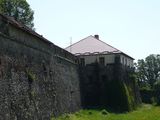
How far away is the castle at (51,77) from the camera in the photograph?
59.3ft

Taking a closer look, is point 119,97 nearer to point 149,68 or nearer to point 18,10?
point 18,10

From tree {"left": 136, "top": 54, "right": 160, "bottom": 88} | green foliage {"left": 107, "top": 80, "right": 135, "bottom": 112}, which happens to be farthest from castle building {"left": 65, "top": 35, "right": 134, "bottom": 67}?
tree {"left": 136, "top": 54, "right": 160, "bottom": 88}

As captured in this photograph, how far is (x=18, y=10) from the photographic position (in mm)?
43219

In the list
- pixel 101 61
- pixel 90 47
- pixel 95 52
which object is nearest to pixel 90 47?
pixel 90 47

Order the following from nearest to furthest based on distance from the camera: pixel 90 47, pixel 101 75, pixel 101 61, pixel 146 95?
pixel 101 75, pixel 101 61, pixel 90 47, pixel 146 95

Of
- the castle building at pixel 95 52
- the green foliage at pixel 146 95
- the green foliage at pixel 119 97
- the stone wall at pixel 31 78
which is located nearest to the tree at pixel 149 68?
the green foliage at pixel 146 95

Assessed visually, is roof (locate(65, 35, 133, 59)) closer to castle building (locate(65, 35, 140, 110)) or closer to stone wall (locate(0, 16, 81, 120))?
castle building (locate(65, 35, 140, 110))

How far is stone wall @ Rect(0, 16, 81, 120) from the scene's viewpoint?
17.7 m

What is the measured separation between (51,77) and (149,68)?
2228 inches

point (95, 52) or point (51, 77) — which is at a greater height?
point (95, 52)

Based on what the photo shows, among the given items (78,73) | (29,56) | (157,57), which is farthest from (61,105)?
(157,57)

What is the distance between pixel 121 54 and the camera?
39875 mm

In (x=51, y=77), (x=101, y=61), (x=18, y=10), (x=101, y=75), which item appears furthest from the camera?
(x=18, y=10)

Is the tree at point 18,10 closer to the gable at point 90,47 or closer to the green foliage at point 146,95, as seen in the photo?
the gable at point 90,47
